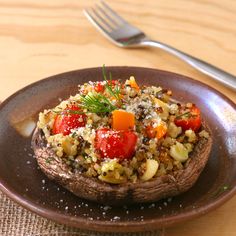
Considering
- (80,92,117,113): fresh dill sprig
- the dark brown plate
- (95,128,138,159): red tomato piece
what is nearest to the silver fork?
the dark brown plate

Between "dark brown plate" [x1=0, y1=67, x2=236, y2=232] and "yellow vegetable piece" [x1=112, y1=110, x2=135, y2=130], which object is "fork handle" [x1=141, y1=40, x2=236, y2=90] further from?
"yellow vegetable piece" [x1=112, y1=110, x2=135, y2=130]

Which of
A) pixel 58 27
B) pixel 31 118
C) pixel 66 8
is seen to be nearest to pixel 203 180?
pixel 31 118

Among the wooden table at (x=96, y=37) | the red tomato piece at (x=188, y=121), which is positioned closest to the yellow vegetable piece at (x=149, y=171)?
the red tomato piece at (x=188, y=121)

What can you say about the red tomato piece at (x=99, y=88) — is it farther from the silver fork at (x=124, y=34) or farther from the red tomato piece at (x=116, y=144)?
the silver fork at (x=124, y=34)

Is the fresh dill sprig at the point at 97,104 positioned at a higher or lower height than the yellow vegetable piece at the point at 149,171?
higher

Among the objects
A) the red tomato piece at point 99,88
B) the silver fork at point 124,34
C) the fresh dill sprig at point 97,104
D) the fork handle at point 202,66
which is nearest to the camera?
the fresh dill sprig at point 97,104

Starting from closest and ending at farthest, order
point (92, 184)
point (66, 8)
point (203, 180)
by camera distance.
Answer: point (92, 184)
point (203, 180)
point (66, 8)

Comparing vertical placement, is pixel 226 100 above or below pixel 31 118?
above

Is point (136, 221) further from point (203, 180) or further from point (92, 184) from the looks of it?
point (203, 180)

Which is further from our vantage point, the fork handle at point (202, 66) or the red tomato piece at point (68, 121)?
the fork handle at point (202, 66)
